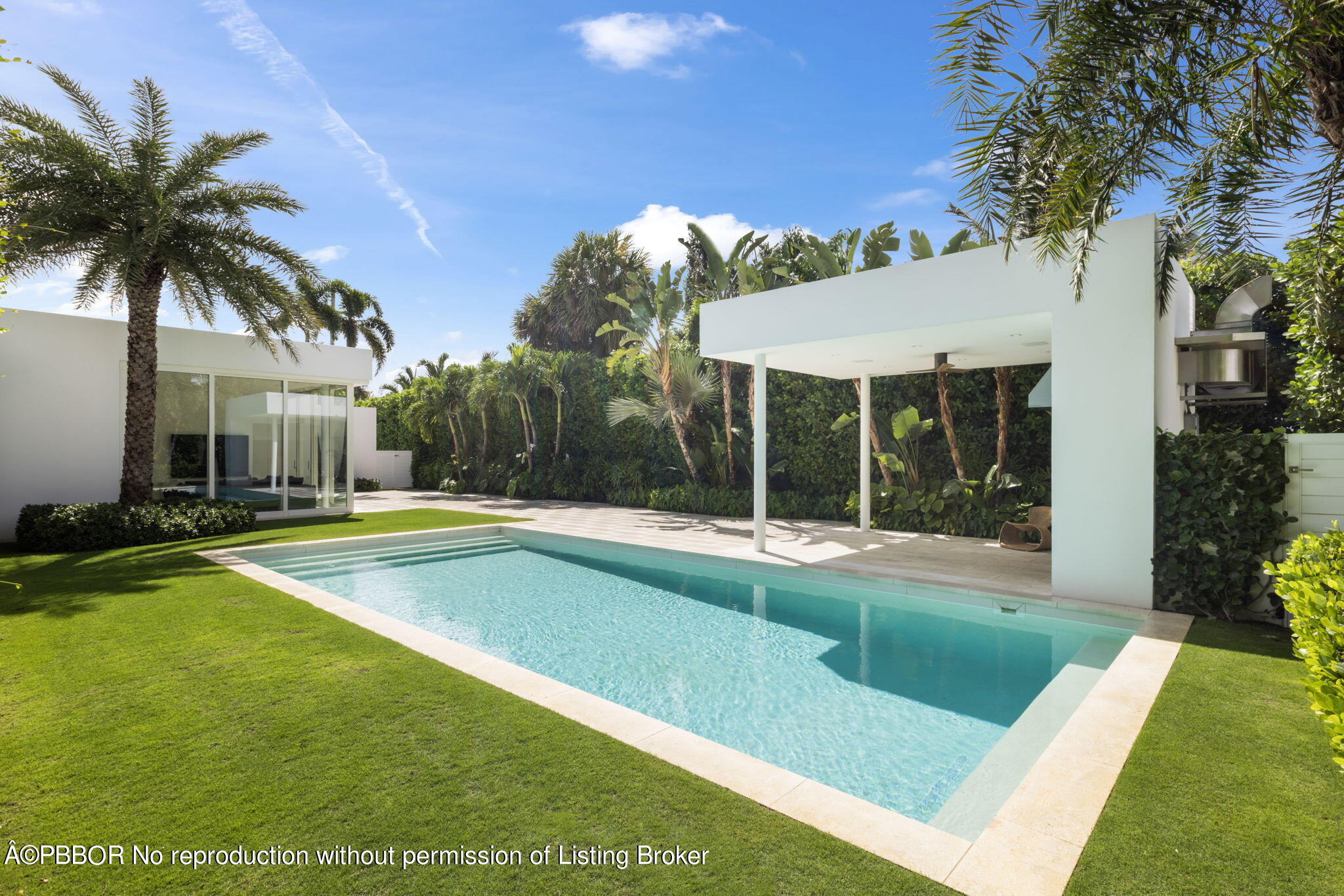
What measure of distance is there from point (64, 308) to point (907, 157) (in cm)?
1665

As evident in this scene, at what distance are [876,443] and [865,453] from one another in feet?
2.15

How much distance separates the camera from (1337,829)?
2707mm

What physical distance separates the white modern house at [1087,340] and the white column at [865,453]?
430cm

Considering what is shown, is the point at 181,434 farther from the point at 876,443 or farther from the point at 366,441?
the point at 876,443

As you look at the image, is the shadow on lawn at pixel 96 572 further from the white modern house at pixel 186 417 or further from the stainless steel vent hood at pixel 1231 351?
the stainless steel vent hood at pixel 1231 351

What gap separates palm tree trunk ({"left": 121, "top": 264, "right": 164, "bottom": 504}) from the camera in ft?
37.6

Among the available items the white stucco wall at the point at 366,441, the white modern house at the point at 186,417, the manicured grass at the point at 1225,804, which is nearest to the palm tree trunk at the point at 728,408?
the white modern house at the point at 186,417

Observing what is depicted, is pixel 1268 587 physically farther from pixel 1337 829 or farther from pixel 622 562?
pixel 622 562

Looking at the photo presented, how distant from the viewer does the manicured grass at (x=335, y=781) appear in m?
2.43

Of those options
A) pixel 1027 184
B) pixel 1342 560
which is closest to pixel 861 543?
pixel 1027 184

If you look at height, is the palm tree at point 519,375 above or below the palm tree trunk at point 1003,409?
above

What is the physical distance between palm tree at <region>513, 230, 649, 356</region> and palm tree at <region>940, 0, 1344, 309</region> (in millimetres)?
23948

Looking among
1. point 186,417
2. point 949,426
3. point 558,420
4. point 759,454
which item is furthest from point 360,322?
point 949,426

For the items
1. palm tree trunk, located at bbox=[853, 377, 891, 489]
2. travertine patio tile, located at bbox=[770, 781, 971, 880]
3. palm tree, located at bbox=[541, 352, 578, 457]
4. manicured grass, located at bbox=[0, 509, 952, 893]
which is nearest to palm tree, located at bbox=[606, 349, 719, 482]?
palm tree, located at bbox=[541, 352, 578, 457]
